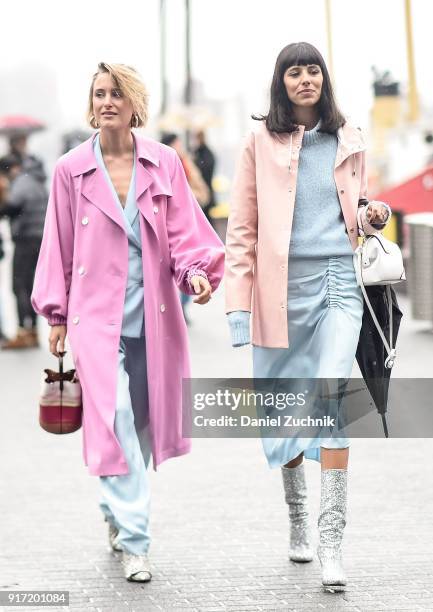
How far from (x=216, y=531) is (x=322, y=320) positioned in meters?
1.21

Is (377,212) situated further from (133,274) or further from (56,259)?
(56,259)

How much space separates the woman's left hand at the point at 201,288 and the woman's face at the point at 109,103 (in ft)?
2.05

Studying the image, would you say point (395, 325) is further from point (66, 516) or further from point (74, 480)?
point (74, 480)

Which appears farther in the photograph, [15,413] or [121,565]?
[15,413]

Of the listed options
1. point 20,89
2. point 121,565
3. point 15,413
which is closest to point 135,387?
point 121,565

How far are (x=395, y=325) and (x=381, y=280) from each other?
0.24m

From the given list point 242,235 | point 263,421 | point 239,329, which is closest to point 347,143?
point 242,235

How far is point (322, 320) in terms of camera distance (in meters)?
4.97

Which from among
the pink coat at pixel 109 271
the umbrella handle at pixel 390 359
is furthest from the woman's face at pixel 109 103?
the umbrella handle at pixel 390 359

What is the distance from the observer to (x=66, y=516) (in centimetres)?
615

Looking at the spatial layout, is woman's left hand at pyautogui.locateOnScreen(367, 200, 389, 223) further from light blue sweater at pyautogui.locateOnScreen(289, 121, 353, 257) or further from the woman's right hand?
the woman's right hand

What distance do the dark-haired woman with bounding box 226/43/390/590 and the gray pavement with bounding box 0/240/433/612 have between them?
0.30 m

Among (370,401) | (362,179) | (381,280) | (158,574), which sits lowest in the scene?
(158,574)

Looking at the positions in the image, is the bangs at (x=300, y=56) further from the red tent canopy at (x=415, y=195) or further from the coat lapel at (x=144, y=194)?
the red tent canopy at (x=415, y=195)
